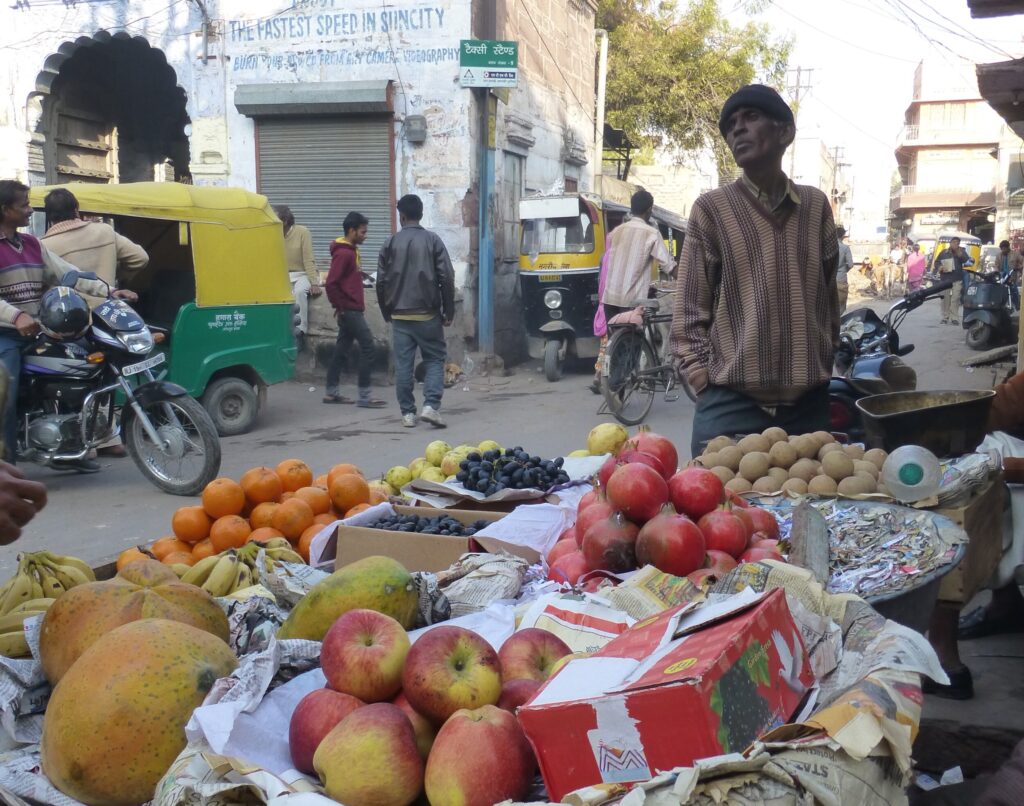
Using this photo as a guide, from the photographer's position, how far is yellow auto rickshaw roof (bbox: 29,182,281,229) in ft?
25.5

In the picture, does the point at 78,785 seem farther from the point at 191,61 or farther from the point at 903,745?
the point at 191,61

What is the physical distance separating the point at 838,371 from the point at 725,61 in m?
16.7

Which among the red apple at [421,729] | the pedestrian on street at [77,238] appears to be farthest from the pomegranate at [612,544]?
the pedestrian on street at [77,238]

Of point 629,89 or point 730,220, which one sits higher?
point 629,89

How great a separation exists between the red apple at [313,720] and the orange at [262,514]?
2.04m

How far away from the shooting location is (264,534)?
11.5 feet

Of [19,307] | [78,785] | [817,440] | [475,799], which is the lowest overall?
[78,785]

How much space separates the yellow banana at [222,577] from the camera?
2.74 m

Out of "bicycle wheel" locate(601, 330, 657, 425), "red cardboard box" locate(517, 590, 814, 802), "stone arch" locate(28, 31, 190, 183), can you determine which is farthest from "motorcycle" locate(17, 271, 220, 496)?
"stone arch" locate(28, 31, 190, 183)

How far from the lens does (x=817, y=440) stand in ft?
11.2

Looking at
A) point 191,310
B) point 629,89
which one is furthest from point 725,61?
point 191,310

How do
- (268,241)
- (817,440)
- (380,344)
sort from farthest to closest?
(380,344) < (268,241) < (817,440)

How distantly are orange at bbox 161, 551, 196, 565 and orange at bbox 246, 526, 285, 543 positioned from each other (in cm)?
22

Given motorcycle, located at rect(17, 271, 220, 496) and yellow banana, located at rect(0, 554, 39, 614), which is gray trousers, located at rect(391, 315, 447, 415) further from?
yellow banana, located at rect(0, 554, 39, 614)
